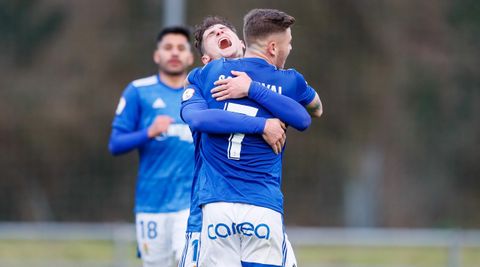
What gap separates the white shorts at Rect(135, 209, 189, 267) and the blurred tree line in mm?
20878

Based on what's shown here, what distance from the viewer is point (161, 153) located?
8.32 m

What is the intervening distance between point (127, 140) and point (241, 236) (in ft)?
8.84

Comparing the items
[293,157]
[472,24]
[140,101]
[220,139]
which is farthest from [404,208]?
[220,139]

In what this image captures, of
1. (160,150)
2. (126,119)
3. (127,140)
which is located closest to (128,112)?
(126,119)

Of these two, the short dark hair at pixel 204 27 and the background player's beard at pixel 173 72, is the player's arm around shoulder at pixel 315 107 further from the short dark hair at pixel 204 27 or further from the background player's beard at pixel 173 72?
the background player's beard at pixel 173 72

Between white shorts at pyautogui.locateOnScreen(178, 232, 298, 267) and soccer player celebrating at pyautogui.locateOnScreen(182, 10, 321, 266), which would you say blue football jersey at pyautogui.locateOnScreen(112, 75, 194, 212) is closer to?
white shorts at pyautogui.locateOnScreen(178, 232, 298, 267)

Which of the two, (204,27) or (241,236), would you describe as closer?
(241,236)

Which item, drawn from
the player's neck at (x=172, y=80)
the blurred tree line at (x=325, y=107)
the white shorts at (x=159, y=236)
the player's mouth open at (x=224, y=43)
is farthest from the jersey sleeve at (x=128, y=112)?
the blurred tree line at (x=325, y=107)

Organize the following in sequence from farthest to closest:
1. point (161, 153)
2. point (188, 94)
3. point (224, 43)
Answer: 1. point (161, 153)
2. point (224, 43)
3. point (188, 94)

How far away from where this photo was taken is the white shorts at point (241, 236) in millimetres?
5656

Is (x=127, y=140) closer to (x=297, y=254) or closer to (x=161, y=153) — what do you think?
(x=161, y=153)

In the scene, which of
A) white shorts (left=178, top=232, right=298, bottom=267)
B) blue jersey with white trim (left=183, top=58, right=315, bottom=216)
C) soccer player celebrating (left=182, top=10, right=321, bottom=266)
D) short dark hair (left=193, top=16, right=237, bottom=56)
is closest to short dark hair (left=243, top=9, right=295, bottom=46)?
soccer player celebrating (left=182, top=10, right=321, bottom=266)

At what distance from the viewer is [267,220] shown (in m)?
5.67

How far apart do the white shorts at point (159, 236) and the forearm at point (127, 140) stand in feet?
1.84
